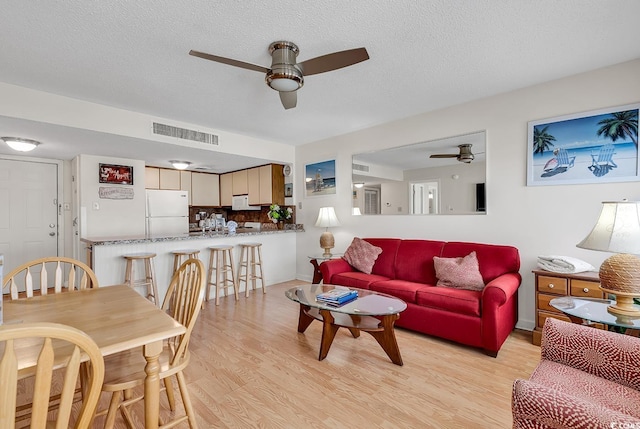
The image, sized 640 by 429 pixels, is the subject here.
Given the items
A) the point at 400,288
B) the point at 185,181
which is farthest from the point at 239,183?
the point at 400,288

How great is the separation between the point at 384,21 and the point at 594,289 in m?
2.58

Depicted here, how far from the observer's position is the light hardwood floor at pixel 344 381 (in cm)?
180

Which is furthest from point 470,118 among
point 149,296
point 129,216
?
point 129,216

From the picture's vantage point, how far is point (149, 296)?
3.69 metres

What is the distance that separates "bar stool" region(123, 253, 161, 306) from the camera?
3467mm

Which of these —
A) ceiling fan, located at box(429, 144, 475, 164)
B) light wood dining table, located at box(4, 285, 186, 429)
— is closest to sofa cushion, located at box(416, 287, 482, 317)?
ceiling fan, located at box(429, 144, 475, 164)

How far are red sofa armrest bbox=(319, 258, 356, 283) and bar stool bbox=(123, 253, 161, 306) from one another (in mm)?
1989

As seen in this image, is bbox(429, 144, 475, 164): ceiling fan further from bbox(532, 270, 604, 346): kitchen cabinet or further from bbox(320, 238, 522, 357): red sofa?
bbox(532, 270, 604, 346): kitchen cabinet

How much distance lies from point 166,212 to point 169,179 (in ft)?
2.44

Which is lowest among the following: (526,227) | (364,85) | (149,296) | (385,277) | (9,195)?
(149,296)

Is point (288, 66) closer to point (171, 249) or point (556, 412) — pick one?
point (556, 412)

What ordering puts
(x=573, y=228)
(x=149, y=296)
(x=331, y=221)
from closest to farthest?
(x=573, y=228), (x=149, y=296), (x=331, y=221)

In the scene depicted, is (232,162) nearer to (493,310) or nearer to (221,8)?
(221,8)

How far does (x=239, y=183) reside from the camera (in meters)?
6.18
